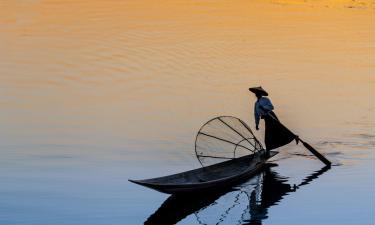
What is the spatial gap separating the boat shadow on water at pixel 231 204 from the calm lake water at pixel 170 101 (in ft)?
0.12

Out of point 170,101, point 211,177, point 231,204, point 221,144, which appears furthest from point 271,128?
point 170,101

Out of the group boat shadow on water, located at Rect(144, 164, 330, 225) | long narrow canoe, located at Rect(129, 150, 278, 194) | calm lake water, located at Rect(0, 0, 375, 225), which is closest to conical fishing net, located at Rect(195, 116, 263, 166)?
long narrow canoe, located at Rect(129, 150, 278, 194)

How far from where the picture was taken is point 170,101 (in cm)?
2588

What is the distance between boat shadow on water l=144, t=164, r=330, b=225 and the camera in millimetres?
15586

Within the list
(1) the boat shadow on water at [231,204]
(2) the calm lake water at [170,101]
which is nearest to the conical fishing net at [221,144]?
(2) the calm lake water at [170,101]

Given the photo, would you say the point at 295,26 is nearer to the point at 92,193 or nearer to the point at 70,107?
the point at 70,107

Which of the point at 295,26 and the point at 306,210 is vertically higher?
the point at 295,26

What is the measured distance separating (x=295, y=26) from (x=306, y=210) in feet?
75.6

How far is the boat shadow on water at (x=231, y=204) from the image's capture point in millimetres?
15586

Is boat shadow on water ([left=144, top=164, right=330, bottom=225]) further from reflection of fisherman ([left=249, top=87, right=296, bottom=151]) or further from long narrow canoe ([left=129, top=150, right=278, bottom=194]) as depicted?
reflection of fisherman ([left=249, top=87, right=296, bottom=151])

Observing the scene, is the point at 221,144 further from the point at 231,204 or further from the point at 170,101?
the point at 170,101

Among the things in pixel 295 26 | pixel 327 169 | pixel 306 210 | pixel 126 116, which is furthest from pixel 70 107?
pixel 295 26

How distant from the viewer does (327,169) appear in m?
18.7

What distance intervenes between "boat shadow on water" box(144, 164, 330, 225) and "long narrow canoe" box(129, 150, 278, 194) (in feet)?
0.53
